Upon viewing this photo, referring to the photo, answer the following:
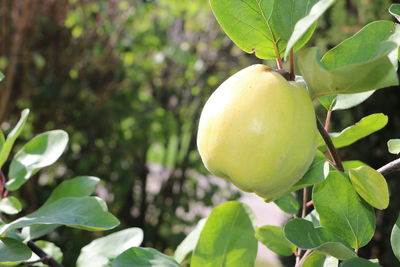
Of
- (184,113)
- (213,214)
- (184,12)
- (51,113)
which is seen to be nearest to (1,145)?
(213,214)

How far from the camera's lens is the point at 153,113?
9.75 feet

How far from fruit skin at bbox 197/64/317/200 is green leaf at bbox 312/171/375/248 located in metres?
0.11

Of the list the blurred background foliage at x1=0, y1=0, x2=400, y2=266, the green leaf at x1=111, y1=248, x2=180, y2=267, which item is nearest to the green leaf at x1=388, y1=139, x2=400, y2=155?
the green leaf at x1=111, y1=248, x2=180, y2=267

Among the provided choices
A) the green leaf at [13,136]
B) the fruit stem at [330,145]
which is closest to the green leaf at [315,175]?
the fruit stem at [330,145]

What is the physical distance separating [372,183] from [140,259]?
0.25 m

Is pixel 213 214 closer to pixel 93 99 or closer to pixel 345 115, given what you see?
pixel 345 115

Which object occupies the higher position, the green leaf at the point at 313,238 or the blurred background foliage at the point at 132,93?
the green leaf at the point at 313,238

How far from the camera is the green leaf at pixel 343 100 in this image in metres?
0.67

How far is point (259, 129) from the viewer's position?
463 mm

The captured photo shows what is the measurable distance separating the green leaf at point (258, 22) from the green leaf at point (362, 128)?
16cm

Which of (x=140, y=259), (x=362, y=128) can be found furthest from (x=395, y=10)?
(x=140, y=259)

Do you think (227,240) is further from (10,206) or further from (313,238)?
(10,206)

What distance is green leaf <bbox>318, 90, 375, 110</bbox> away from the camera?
0.67 metres

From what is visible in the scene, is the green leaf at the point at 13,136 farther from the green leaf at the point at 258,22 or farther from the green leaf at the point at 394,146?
the green leaf at the point at 394,146
